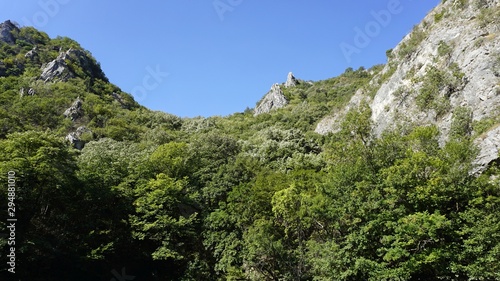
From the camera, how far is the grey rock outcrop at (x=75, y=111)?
55.7 meters

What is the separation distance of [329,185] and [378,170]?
386cm

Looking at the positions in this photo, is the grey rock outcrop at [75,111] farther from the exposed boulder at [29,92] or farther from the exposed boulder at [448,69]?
the exposed boulder at [448,69]

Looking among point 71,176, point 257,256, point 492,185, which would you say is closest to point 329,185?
Answer: point 257,256

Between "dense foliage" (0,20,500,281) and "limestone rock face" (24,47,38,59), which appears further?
"limestone rock face" (24,47,38,59)

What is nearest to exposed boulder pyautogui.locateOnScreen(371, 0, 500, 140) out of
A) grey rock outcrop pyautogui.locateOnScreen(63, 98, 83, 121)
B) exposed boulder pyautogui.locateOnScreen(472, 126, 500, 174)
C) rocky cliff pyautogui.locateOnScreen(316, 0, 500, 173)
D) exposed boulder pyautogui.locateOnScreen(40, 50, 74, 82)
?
rocky cliff pyautogui.locateOnScreen(316, 0, 500, 173)

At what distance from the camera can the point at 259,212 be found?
26.1 m

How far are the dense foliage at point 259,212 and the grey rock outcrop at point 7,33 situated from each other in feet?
213

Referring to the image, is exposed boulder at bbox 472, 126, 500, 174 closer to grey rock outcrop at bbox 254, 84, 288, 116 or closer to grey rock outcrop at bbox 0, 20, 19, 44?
grey rock outcrop at bbox 254, 84, 288, 116

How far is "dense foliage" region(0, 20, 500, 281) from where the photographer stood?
1941 cm

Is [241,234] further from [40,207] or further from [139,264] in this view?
[40,207]

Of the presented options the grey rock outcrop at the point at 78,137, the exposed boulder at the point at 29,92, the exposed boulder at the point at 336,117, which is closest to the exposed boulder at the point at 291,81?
the exposed boulder at the point at 336,117

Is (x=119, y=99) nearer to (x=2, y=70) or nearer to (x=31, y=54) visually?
(x=31, y=54)

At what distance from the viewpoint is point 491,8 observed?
3500 cm

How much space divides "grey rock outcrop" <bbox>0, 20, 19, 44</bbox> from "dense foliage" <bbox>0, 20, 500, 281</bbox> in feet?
213
